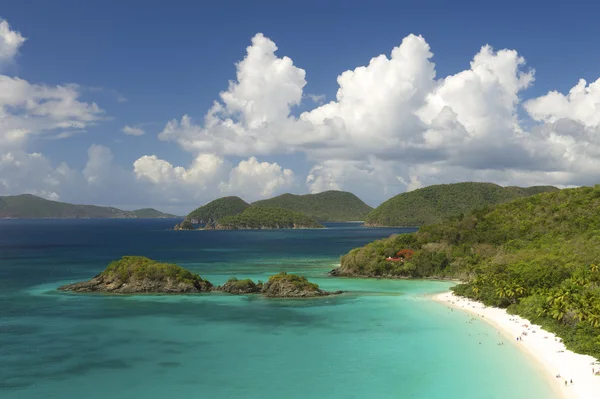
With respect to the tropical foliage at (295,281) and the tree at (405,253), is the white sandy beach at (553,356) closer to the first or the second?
the tropical foliage at (295,281)

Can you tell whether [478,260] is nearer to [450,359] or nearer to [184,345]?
[450,359]

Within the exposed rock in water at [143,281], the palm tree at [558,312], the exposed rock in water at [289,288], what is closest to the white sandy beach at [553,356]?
the palm tree at [558,312]

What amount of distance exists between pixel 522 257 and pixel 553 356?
44.8 m

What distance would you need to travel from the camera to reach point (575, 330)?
4256 centimetres

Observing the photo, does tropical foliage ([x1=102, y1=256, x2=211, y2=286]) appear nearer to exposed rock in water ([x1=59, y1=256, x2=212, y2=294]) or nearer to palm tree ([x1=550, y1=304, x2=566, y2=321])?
exposed rock in water ([x1=59, y1=256, x2=212, y2=294])

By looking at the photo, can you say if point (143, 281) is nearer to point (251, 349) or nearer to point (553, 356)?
point (251, 349)

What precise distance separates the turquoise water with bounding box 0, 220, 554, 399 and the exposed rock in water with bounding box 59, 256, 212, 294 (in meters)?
4.50

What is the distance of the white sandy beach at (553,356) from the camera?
105 ft

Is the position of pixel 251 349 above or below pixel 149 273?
below

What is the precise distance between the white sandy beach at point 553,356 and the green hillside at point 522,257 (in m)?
1.33

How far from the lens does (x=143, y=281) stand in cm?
7900

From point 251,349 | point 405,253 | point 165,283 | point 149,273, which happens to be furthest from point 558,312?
point 149,273

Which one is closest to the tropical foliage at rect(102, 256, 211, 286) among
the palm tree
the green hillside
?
the green hillside

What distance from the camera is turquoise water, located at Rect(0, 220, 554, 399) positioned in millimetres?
34344
